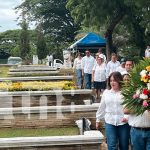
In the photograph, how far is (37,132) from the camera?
10695mm

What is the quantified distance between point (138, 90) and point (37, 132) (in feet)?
14.6

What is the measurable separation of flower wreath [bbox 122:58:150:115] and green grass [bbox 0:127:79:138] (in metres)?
3.65

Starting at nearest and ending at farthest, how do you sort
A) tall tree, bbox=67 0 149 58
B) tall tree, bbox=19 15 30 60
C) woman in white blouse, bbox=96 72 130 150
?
woman in white blouse, bbox=96 72 130 150, tall tree, bbox=67 0 149 58, tall tree, bbox=19 15 30 60

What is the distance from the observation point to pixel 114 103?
7.77m

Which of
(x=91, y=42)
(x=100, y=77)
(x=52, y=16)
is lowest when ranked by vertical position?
(x=100, y=77)

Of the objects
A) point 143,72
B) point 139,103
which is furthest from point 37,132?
point 143,72

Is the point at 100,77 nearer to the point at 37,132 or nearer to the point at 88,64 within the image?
the point at 88,64

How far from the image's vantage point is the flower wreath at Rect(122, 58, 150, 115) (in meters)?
6.55

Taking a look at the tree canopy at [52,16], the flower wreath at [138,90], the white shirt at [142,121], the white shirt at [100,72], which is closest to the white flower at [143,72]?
the flower wreath at [138,90]

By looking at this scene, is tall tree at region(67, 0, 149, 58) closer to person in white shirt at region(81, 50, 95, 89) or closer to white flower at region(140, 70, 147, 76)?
person in white shirt at region(81, 50, 95, 89)

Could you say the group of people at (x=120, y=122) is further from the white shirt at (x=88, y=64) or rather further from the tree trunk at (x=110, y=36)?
the tree trunk at (x=110, y=36)

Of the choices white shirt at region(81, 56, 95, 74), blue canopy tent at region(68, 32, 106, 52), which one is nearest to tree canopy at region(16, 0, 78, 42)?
blue canopy tent at region(68, 32, 106, 52)

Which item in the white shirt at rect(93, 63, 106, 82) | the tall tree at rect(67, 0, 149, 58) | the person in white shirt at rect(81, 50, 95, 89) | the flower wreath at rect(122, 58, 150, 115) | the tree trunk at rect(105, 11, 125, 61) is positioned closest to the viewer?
the flower wreath at rect(122, 58, 150, 115)

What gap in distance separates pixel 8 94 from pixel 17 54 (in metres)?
53.4
